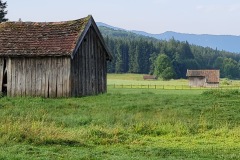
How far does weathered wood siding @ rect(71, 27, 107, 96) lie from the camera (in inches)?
1195

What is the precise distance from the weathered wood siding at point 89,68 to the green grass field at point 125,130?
183 inches

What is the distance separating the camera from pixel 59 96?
29.9 m

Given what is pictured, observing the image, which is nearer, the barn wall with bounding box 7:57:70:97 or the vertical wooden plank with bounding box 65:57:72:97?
the vertical wooden plank with bounding box 65:57:72:97

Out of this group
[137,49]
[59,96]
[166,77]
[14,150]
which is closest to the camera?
[14,150]

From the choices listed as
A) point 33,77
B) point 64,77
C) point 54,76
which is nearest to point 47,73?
point 54,76

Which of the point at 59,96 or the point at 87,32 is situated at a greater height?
the point at 87,32

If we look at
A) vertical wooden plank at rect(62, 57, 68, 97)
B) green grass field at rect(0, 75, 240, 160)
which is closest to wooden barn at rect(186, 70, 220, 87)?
vertical wooden plank at rect(62, 57, 68, 97)

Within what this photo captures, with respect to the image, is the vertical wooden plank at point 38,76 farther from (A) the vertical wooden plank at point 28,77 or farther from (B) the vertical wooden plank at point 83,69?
(B) the vertical wooden plank at point 83,69

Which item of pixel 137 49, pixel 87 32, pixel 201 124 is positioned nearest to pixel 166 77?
pixel 137 49

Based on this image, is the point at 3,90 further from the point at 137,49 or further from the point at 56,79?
the point at 137,49

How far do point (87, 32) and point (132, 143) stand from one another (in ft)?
60.2

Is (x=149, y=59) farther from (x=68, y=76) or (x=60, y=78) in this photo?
(x=68, y=76)

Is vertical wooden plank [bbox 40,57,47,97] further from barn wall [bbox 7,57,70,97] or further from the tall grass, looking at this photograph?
the tall grass

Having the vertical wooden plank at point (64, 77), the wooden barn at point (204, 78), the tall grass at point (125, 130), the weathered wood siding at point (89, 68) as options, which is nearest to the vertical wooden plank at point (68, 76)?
the vertical wooden plank at point (64, 77)
